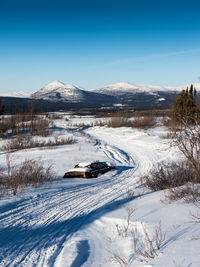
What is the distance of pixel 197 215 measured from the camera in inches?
203

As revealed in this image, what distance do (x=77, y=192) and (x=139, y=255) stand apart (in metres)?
5.34

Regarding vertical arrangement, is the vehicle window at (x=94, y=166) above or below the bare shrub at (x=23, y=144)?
above

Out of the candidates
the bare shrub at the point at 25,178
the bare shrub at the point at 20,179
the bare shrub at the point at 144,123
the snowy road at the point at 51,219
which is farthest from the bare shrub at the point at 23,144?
the bare shrub at the point at 144,123

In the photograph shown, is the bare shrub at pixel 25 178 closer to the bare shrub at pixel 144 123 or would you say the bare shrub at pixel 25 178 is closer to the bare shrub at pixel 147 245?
the bare shrub at pixel 147 245

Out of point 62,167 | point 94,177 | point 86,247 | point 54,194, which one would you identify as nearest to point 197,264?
point 86,247

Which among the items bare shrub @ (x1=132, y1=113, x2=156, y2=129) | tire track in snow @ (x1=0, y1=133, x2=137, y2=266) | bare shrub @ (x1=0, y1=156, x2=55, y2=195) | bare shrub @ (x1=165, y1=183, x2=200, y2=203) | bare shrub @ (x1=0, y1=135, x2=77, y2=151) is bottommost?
bare shrub @ (x1=0, y1=135, x2=77, y2=151)

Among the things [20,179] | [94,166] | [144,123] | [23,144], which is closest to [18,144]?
[23,144]

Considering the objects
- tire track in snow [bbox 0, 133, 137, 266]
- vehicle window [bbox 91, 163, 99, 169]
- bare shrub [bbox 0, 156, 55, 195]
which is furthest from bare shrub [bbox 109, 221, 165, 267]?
vehicle window [bbox 91, 163, 99, 169]

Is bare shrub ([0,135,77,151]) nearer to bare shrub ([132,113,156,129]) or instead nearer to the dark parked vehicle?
the dark parked vehicle

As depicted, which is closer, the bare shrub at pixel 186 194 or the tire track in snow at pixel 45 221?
the tire track in snow at pixel 45 221

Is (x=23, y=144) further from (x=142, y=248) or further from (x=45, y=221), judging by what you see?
(x=142, y=248)

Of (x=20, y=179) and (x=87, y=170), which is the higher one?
(x=20, y=179)

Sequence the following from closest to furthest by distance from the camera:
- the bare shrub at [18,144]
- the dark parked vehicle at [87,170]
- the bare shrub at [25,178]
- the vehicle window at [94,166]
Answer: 1. the bare shrub at [25,178]
2. the dark parked vehicle at [87,170]
3. the vehicle window at [94,166]
4. the bare shrub at [18,144]

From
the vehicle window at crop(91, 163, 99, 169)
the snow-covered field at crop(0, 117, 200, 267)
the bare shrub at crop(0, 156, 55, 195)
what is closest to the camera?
the snow-covered field at crop(0, 117, 200, 267)
